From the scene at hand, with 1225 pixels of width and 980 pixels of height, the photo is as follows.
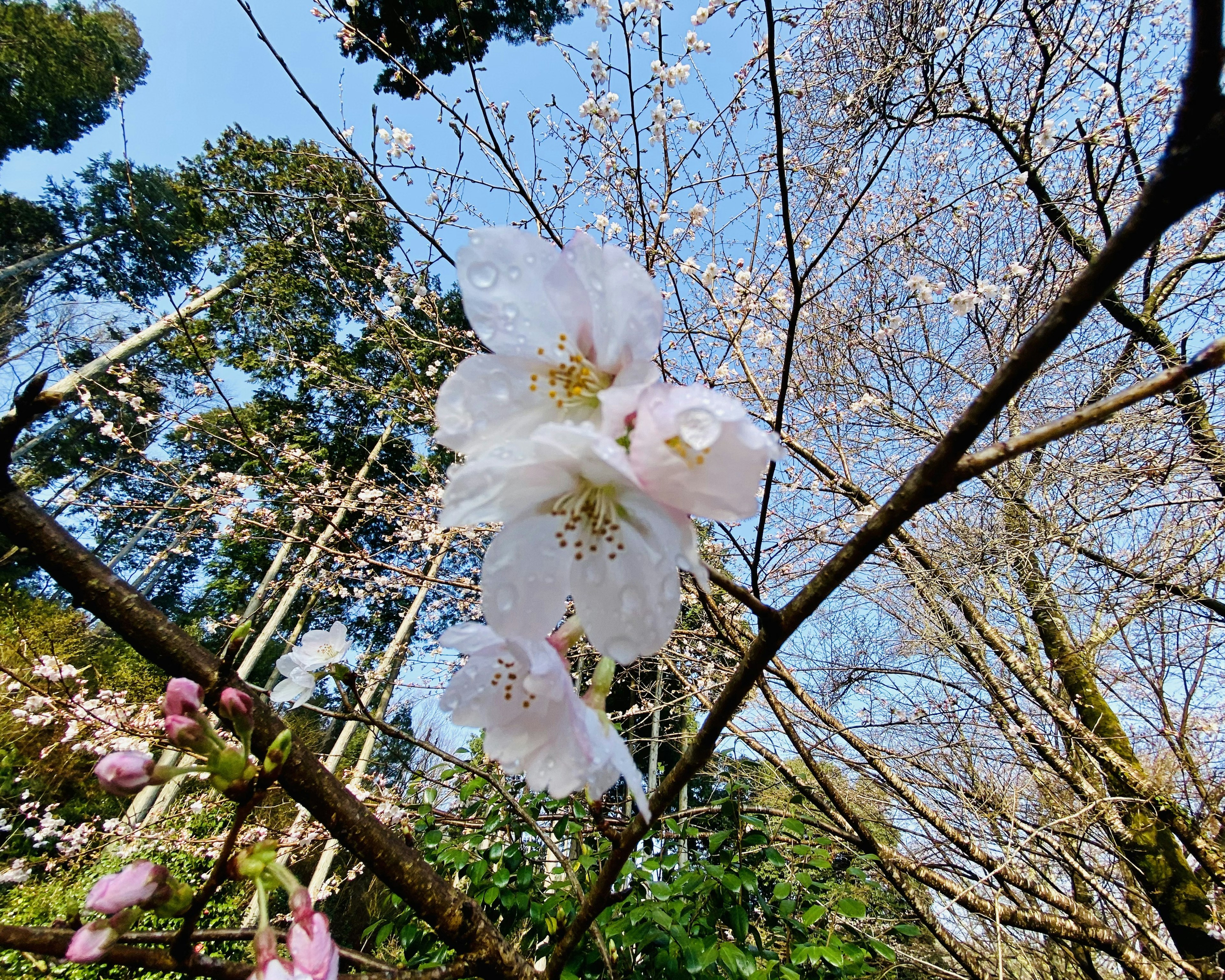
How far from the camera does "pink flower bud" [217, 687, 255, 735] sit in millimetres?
761

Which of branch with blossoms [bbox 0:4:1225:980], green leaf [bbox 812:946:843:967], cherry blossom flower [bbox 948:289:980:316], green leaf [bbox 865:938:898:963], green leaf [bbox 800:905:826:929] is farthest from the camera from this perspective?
cherry blossom flower [bbox 948:289:980:316]

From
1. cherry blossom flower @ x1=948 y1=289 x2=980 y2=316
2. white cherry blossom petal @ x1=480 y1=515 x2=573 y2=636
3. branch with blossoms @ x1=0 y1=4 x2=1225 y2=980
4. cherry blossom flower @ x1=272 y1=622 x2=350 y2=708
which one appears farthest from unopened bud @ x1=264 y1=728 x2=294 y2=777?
cherry blossom flower @ x1=948 y1=289 x2=980 y2=316

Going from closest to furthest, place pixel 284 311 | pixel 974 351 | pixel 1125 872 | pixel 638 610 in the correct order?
pixel 638 610
pixel 1125 872
pixel 974 351
pixel 284 311

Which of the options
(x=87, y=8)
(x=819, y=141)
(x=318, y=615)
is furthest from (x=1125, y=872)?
(x=87, y=8)

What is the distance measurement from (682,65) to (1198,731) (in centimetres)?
500

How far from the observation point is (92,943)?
0.72m

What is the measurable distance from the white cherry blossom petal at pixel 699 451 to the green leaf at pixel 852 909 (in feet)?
6.93

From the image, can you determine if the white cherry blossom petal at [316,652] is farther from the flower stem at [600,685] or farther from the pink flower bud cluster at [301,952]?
the flower stem at [600,685]

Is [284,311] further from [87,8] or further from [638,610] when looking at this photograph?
[638,610]

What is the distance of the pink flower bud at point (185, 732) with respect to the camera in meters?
0.71

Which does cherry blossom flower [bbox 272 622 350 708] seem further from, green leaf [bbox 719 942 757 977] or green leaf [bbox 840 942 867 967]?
green leaf [bbox 840 942 867 967]

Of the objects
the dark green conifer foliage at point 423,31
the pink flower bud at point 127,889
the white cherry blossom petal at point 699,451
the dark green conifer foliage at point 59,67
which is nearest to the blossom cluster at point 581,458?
the white cherry blossom petal at point 699,451

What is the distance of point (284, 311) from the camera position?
14.0m

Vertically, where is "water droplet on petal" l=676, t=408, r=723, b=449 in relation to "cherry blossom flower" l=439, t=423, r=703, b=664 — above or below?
above
